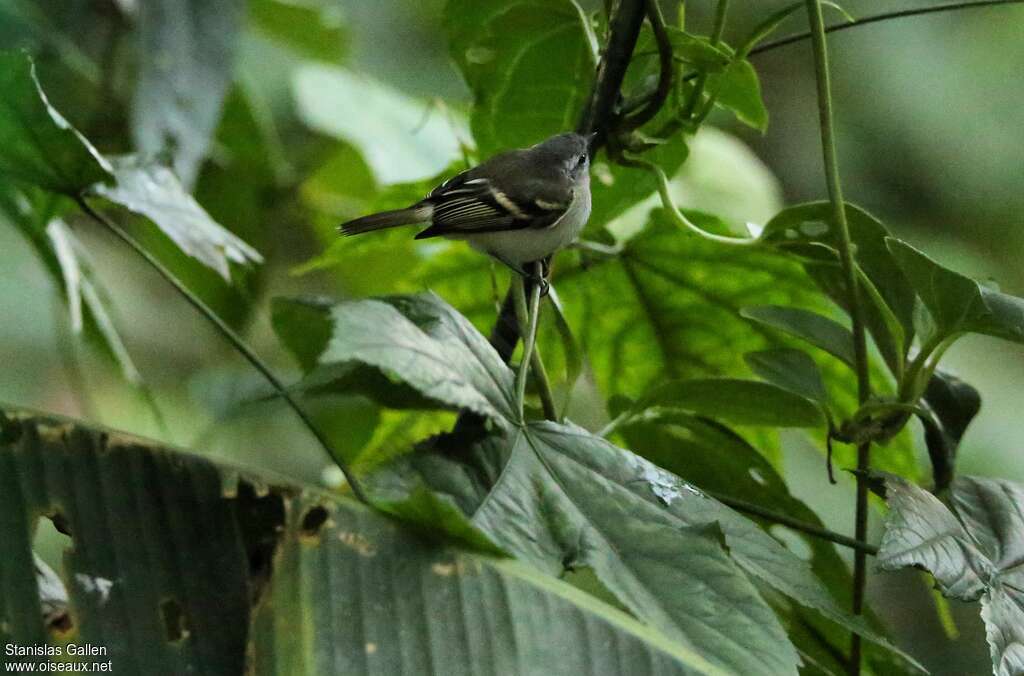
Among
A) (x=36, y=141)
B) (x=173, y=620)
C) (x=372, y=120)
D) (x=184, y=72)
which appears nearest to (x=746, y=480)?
(x=173, y=620)

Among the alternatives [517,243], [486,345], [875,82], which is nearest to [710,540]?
[486,345]

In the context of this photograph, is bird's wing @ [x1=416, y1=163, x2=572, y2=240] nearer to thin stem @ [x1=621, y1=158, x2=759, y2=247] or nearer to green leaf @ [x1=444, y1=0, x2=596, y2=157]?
green leaf @ [x1=444, y1=0, x2=596, y2=157]

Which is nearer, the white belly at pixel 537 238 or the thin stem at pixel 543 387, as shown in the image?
the thin stem at pixel 543 387

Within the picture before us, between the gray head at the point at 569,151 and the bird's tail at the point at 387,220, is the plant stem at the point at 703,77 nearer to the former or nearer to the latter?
the gray head at the point at 569,151

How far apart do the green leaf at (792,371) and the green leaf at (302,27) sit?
5.16 feet

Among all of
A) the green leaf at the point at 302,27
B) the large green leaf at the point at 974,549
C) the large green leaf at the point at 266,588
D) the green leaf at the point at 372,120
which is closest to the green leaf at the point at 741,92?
the large green leaf at the point at 974,549

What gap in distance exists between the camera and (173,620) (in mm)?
801

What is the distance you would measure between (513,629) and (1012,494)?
0.48 meters

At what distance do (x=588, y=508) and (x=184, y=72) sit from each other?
110cm

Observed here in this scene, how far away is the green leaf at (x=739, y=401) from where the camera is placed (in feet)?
3.39

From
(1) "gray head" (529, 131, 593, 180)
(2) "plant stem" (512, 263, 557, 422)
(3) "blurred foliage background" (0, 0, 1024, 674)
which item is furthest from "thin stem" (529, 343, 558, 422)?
A: (3) "blurred foliage background" (0, 0, 1024, 674)

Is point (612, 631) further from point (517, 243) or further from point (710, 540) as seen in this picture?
point (517, 243)

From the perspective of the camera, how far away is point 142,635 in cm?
79

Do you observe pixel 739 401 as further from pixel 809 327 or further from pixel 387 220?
pixel 387 220
